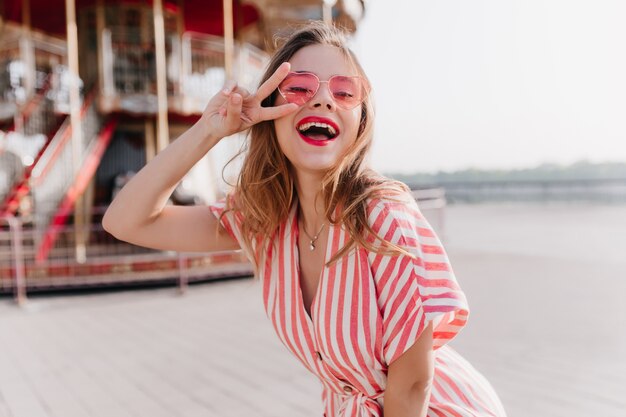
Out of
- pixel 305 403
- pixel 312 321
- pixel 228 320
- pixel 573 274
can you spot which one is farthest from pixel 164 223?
pixel 573 274

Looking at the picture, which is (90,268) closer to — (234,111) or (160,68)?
(160,68)

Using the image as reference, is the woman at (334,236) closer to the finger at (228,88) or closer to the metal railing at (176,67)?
the finger at (228,88)

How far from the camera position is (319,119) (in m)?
1.42

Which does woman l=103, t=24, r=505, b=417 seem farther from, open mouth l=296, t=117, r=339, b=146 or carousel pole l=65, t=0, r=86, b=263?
carousel pole l=65, t=0, r=86, b=263

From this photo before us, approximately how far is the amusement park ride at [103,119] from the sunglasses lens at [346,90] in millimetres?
6849

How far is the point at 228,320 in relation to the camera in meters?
5.86

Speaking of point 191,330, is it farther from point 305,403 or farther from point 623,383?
point 623,383

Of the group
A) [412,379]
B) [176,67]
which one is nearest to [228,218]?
[412,379]

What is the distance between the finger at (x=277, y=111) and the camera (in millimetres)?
1401

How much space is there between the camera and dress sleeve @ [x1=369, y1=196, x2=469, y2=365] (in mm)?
1265

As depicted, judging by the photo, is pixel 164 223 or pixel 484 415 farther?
pixel 164 223

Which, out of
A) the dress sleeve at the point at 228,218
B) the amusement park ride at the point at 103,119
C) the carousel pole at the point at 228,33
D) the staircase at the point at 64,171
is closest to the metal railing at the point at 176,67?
the amusement park ride at the point at 103,119

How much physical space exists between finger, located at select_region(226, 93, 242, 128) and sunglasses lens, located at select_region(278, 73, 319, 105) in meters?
0.15

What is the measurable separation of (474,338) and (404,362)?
3.93 metres
